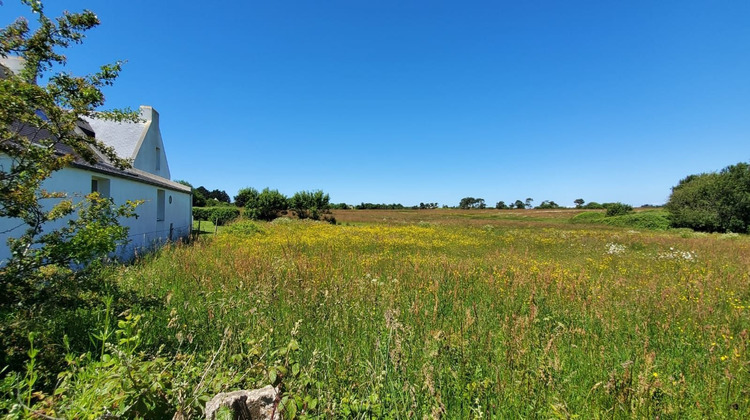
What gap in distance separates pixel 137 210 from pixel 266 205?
2273cm

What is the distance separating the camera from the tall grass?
207cm

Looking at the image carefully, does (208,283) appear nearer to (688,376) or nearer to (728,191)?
(688,376)

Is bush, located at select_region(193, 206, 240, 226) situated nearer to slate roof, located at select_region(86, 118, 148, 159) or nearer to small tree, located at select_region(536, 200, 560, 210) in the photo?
slate roof, located at select_region(86, 118, 148, 159)

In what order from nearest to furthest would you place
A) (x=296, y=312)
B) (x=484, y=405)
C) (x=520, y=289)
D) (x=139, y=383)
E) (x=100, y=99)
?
1. (x=139, y=383)
2. (x=484, y=405)
3. (x=100, y=99)
4. (x=296, y=312)
5. (x=520, y=289)

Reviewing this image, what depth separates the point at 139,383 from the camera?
1.55 m

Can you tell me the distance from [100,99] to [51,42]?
0.69m

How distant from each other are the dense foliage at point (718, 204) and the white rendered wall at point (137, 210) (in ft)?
171

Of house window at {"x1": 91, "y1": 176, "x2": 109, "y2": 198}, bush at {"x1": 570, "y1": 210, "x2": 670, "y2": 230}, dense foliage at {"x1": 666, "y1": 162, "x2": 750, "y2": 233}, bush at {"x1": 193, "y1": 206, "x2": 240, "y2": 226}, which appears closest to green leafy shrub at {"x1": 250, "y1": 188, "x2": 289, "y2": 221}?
bush at {"x1": 193, "y1": 206, "x2": 240, "y2": 226}

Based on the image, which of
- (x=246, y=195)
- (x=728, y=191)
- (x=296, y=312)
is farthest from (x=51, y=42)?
(x=728, y=191)

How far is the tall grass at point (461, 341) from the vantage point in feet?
6.80

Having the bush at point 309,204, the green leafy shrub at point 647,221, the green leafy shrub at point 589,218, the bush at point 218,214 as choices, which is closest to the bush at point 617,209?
the green leafy shrub at point 589,218

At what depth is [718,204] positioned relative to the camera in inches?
1362

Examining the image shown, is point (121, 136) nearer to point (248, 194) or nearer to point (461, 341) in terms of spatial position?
point (248, 194)

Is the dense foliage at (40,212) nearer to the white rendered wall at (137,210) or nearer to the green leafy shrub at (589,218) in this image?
the white rendered wall at (137,210)
